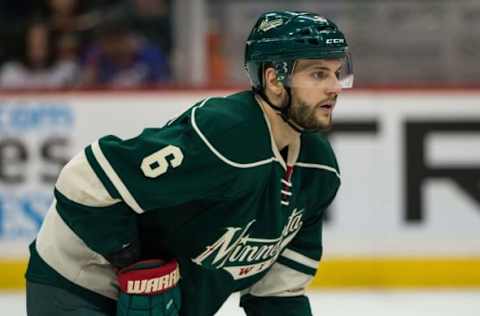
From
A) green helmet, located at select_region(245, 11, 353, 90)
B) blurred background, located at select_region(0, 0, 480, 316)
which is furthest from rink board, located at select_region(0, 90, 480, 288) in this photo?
green helmet, located at select_region(245, 11, 353, 90)

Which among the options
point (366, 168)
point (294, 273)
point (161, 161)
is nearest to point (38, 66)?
point (366, 168)

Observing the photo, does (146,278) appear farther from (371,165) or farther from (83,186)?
(371,165)

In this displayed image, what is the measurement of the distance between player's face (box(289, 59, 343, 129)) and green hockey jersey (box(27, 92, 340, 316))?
0.25 ft

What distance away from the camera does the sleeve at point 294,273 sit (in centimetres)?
245

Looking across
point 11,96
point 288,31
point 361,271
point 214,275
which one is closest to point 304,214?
point 214,275

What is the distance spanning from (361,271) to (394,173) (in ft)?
1.48

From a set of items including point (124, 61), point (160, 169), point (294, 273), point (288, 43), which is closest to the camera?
point (160, 169)

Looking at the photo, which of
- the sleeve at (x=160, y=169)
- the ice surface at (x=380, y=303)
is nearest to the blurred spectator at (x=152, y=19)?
the ice surface at (x=380, y=303)

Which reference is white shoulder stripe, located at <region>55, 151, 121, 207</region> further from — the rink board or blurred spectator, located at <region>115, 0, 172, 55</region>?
blurred spectator, located at <region>115, 0, 172, 55</region>

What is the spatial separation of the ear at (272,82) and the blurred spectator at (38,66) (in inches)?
119

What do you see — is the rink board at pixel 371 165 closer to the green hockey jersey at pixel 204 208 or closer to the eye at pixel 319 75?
the green hockey jersey at pixel 204 208

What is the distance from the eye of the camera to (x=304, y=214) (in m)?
2.37

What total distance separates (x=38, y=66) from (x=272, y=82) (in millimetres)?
3120

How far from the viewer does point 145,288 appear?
2150 mm
